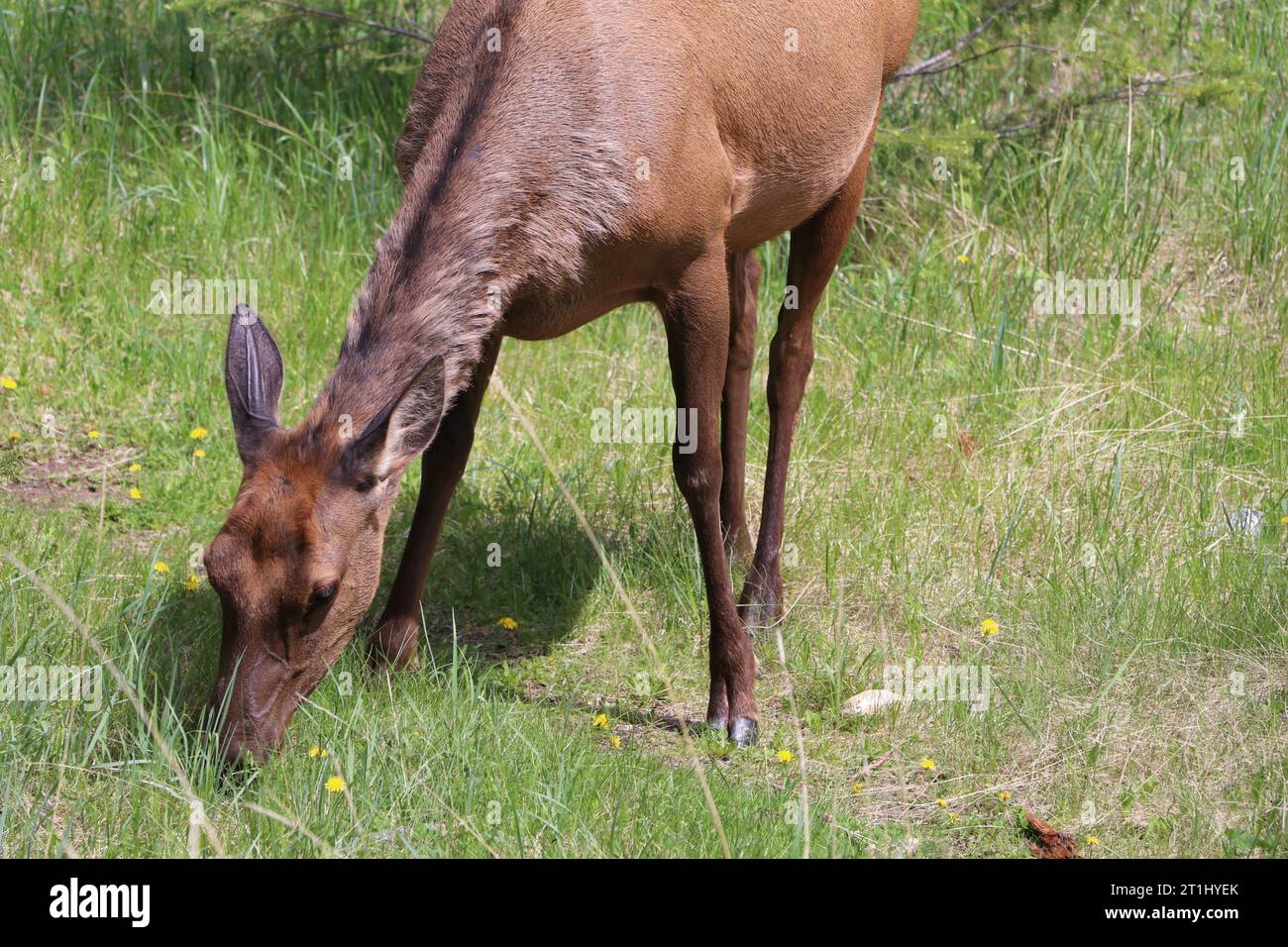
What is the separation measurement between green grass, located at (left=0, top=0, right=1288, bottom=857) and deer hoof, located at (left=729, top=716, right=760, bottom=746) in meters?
0.07

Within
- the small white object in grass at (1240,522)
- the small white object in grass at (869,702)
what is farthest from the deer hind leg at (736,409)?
the small white object in grass at (1240,522)

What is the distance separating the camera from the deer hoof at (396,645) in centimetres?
541

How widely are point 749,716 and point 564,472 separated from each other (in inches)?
70.1

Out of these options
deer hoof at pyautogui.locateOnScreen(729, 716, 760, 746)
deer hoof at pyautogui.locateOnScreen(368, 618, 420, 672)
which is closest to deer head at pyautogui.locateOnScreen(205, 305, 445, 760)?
deer hoof at pyautogui.locateOnScreen(368, 618, 420, 672)

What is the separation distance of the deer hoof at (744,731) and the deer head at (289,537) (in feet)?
4.71

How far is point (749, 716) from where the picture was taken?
5.28 metres

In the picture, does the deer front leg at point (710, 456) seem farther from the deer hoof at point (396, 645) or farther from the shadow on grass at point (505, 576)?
the deer hoof at point (396, 645)

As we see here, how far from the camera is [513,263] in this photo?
4727mm

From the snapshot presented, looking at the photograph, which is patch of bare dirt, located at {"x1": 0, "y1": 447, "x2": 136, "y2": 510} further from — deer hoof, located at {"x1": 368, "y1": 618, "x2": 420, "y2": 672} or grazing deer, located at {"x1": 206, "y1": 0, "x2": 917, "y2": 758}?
grazing deer, located at {"x1": 206, "y1": 0, "x2": 917, "y2": 758}

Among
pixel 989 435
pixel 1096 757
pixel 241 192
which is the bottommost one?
pixel 1096 757

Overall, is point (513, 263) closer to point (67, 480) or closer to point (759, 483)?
point (759, 483)

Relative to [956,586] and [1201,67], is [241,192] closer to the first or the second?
[956,586]

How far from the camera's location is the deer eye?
4340 mm

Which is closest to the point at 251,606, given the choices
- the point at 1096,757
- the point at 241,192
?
the point at 1096,757
